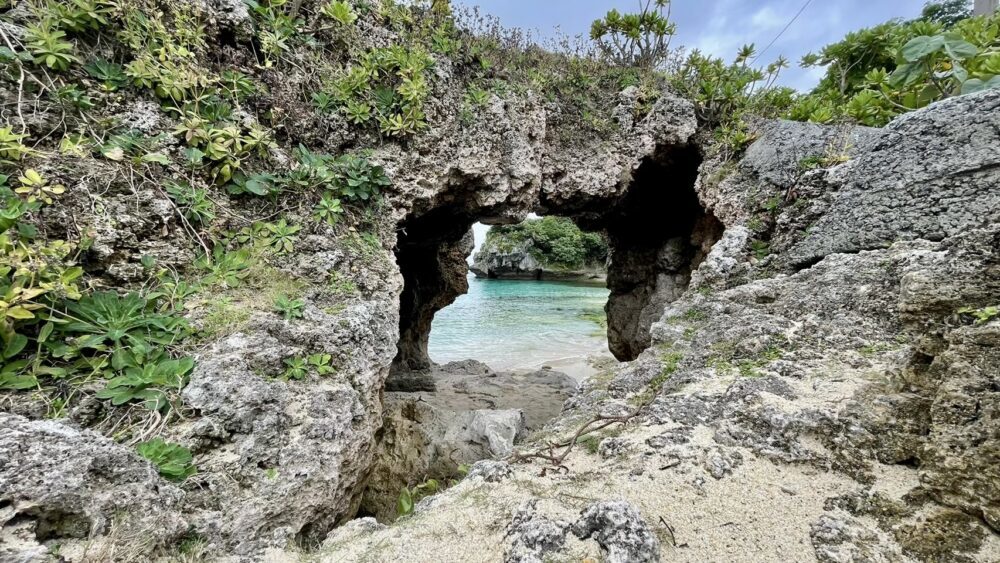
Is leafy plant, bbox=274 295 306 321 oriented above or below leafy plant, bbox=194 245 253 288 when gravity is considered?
below

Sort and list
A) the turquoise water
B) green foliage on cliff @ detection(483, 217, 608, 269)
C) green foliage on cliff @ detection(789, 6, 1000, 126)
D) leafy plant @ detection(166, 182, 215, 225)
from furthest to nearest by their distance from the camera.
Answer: green foliage on cliff @ detection(483, 217, 608, 269), the turquoise water, green foliage on cliff @ detection(789, 6, 1000, 126), leafy plant @ detection(166, 182, 215, 225)

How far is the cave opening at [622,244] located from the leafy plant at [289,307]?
2906mm

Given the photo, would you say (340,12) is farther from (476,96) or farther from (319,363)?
(319,363)

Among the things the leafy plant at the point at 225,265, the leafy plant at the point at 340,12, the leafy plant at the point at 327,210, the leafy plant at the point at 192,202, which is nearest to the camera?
the leafy plant at the point at 225,265

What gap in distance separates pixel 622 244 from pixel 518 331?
28.9ft

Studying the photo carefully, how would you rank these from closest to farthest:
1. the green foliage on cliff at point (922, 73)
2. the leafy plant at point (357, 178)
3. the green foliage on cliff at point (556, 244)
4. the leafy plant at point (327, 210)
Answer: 1. the green foliage on cliff at point (922, 73)
2. the leafy plant at point (327, 210)
3. the leafy plant at point (357, 178)
4. the green foliage on cliff at point (556, 244)

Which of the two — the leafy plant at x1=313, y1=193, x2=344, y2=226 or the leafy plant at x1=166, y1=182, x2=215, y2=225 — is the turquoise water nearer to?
→ the leafy plant at x1=313, y1=193, x2=344, y2=226

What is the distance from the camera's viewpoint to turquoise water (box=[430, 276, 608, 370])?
1309 cm

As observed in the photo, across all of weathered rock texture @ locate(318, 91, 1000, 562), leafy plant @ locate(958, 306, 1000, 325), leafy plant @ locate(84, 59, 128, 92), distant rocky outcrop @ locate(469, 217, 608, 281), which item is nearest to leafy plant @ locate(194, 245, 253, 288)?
leafy plant @ locate(84, 59, 128, 92)

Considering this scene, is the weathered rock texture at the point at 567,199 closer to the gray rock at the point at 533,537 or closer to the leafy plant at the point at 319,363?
the leafy plant at the point at 319,363

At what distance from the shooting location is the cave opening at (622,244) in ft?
20.5

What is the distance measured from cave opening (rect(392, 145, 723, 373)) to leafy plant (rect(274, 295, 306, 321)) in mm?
2906

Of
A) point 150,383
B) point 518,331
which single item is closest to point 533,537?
point 150,383

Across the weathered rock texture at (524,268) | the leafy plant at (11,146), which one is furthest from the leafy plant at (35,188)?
the weathered rock texture at (524,268)
